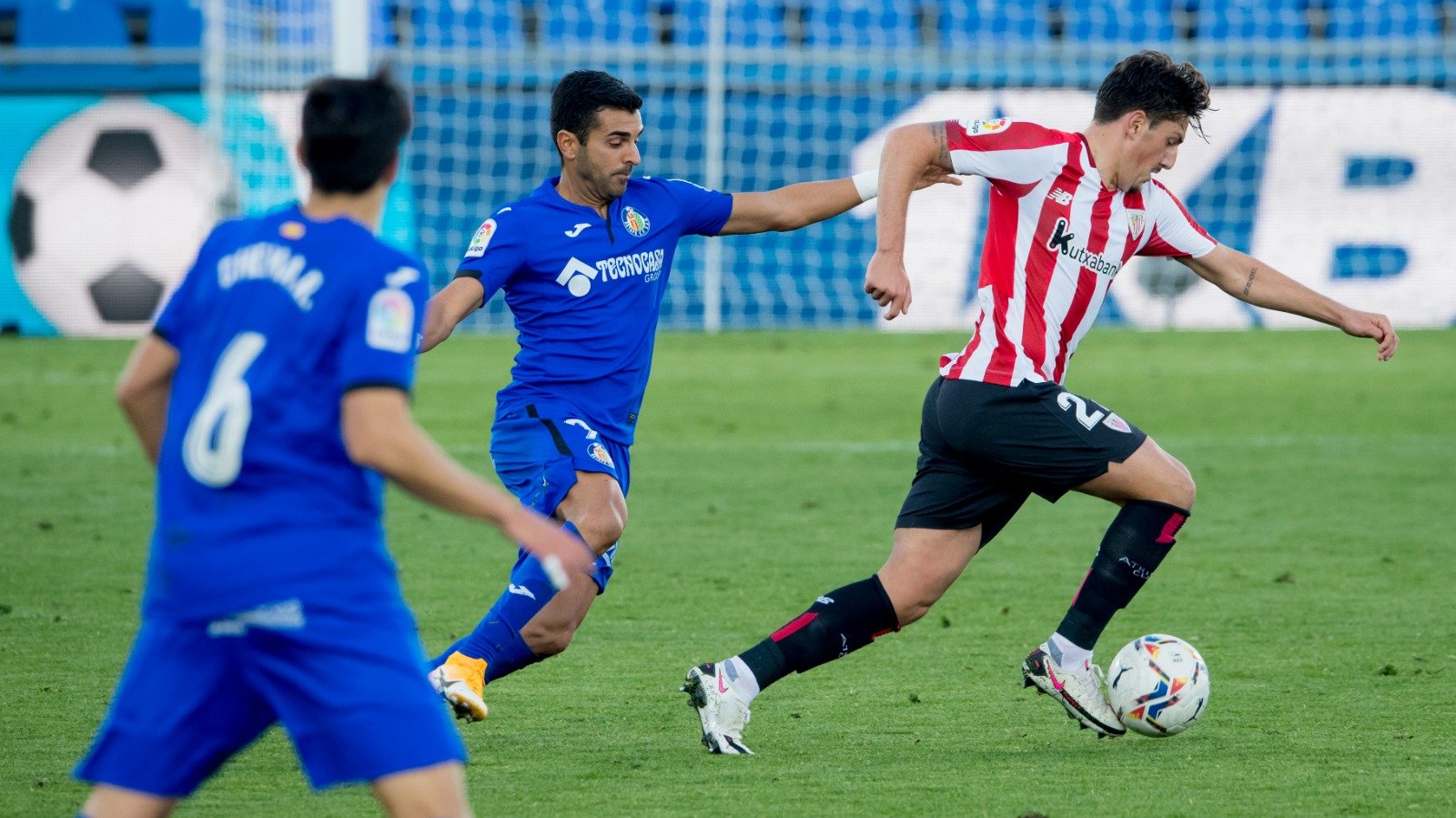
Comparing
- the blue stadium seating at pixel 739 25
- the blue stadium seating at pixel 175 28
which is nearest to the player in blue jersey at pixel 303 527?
the blue stadium seating at pixel 175 28

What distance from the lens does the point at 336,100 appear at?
2859 millimetres

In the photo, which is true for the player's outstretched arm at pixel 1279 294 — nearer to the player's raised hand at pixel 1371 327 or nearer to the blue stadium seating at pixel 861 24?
the player's raised hand at pixel 1371 327

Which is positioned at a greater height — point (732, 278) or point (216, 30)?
point (216, 30)

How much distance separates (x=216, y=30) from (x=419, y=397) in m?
4.46

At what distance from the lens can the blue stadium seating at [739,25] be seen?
837 inches

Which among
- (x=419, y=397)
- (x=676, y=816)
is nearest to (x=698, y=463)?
(x=419, y=397)

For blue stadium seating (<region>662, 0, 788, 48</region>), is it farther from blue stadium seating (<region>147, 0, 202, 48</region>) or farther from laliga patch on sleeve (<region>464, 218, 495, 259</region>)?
laliga patch on sleeve (<region>464, 218, 495, 259</region>)

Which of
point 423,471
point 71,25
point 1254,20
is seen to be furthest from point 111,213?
point 423,471

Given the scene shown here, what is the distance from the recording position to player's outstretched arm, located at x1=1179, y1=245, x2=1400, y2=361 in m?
5.27

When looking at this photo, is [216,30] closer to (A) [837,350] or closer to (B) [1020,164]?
(A) [837,350]

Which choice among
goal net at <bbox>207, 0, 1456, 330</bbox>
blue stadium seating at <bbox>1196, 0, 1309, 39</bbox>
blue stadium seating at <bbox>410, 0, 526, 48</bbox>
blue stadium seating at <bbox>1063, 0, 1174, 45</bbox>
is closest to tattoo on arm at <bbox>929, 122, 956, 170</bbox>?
goal net at <bbox>207, 0, 1456, 330</bbox>

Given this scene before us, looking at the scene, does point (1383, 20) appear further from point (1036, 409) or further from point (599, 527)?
point (599, 527)

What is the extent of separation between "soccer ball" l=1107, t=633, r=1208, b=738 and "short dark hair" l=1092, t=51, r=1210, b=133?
1.46 m

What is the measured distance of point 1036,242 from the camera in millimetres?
4949
